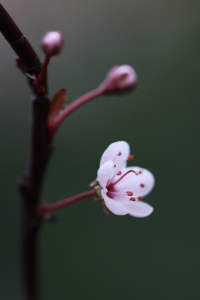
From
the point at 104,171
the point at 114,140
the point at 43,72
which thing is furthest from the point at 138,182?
the point at 114,140

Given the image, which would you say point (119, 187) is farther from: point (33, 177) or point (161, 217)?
point (161, 217)

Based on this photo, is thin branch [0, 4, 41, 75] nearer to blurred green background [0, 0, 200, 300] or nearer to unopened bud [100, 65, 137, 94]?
unopened bud [100, 65, 137, 94]

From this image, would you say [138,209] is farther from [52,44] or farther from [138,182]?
[52,44]

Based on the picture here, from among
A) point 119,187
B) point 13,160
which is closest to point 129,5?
→ point 13,160

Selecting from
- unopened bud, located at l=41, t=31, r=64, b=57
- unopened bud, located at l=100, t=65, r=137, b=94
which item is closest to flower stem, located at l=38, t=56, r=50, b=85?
unopened bud, located at l=41, t=31, r=64, b=57

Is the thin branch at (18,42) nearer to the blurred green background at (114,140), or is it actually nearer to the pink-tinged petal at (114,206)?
the pink-tinged petal at (114,206)

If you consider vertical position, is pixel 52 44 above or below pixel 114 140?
above
